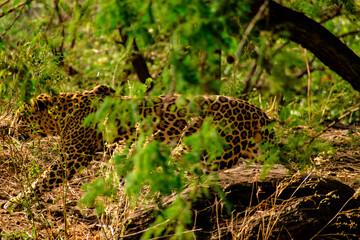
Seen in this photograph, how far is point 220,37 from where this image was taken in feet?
7.66

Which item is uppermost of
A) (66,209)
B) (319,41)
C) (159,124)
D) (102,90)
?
(319,41)

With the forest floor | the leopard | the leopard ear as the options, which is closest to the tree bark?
the forest floor

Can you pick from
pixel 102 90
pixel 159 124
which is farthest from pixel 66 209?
pixel 102 90

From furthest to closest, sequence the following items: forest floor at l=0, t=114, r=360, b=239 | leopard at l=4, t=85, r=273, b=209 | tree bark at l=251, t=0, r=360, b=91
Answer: leopard at l=4, t=85, r=273, b=209, tree bark at l=251, t=0, r=360, b=91, forest floor at l=0, t=114, r=360, b=239

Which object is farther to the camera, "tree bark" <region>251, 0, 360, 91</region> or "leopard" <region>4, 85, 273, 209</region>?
"leopard" <region>4, 85, 273, 209</region>

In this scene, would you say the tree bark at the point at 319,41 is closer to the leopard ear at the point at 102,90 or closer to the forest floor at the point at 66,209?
the forest floor at the point at 66,209

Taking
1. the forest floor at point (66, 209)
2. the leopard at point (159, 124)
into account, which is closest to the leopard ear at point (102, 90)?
the leopard at point (159, 124)

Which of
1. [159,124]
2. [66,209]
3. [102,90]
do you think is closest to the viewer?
[66,209]

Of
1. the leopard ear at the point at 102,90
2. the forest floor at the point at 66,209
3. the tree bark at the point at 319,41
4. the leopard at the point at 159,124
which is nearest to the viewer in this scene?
the forest floor at the point at 66,209

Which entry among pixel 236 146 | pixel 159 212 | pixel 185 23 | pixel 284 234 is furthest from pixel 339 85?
pixel 185 23

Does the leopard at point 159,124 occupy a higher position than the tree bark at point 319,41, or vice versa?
the tree bark at point 319,41

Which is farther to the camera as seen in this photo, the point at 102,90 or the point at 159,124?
the point at 102,90

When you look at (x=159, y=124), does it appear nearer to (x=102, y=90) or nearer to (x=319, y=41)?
(x=102, y=90)

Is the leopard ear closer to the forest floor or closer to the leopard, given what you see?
the leopard
